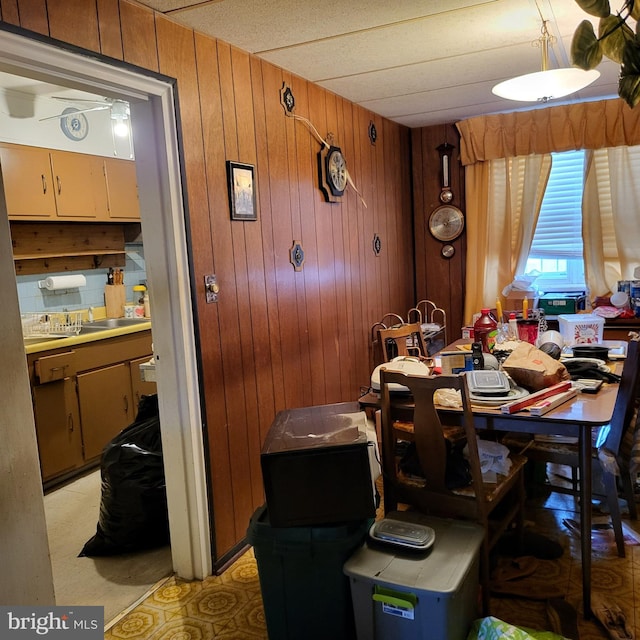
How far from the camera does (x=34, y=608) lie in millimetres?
1742

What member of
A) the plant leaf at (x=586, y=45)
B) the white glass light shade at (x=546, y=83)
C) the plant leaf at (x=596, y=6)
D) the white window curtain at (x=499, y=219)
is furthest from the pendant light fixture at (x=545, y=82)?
the white window curtain at (x=499, y=219)

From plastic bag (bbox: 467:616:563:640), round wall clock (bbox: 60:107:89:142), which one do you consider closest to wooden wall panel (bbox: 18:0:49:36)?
plastic bag (bbox: 467:616:563:640)

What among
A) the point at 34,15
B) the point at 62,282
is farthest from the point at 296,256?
the point at 62,282

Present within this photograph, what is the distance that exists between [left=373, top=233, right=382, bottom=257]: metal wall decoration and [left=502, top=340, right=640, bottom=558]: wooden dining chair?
1.87 m

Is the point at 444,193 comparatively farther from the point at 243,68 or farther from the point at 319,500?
the point at 319,500

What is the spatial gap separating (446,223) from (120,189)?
2.53 meters

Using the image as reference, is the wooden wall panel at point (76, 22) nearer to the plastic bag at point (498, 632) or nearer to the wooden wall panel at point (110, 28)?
the wooden wall panel at point (110, 28)

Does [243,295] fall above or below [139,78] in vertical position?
below

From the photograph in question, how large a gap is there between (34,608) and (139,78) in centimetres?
179

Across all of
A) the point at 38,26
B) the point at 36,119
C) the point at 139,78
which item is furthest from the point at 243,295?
the point at 36,119

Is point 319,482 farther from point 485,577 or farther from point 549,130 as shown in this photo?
point 549,130

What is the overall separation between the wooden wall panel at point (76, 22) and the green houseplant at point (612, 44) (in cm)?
146

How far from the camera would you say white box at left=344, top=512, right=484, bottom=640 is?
1609 mm

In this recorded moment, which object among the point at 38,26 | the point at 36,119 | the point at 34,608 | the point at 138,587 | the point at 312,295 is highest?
the point at 36,119
